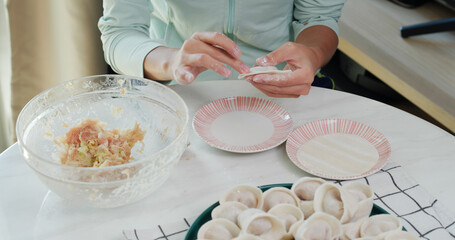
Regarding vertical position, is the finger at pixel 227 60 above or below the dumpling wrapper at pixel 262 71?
above

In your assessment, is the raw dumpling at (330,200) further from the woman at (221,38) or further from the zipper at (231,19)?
the zipper at (231,19)

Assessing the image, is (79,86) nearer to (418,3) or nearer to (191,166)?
(191,166)

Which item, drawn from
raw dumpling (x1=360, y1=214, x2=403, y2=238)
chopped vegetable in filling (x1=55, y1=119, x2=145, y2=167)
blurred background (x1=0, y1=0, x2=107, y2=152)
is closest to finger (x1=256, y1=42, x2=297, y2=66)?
chopped vegetable in filling (x1=55, y1=119, x2=145, y2=167)

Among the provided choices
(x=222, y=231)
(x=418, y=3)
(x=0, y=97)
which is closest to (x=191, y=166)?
(x=222, y=231)

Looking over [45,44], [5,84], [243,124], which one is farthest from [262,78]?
[5,84]

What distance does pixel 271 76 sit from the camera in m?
1.05

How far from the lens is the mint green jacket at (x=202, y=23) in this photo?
1254mm

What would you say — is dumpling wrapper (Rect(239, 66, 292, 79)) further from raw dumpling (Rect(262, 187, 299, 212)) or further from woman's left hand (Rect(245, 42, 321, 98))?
raw dumpling (Rect(262, 187, 299, 212))

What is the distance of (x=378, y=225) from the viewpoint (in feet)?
2.41

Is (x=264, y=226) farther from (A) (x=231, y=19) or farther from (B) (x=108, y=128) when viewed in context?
(A) (x=231, y=19)

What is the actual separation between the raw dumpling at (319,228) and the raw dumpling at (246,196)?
0.10 metres

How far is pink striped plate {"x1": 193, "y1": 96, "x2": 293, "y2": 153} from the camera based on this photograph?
3.32 feet

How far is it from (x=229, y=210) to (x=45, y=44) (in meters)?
1.15

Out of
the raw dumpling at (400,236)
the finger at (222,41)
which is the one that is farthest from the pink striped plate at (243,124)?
the raw dumpling at (400,236)
